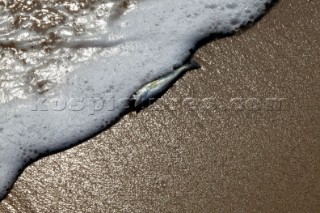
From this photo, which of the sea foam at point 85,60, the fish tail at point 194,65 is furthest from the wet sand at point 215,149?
the sea foam at point 85,60

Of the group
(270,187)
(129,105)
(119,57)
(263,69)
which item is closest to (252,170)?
(270,187)

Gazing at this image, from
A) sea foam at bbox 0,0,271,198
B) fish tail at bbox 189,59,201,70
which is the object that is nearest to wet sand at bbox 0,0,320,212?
fish tail at bbox 189,59,201,70

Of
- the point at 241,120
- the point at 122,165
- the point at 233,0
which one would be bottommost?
the point at 122,165

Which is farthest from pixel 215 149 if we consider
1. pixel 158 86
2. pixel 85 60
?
pixel 85 60

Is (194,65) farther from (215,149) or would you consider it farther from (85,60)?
(85,60)

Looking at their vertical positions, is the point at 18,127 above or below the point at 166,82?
below

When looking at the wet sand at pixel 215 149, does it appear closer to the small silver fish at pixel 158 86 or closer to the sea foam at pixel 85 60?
the small silver fish at pixel 158 86

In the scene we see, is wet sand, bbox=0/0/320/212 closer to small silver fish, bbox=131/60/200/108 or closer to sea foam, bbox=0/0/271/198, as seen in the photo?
small silver fish, bbox=131/60/200/108

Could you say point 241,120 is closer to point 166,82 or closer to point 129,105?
point 166,82
